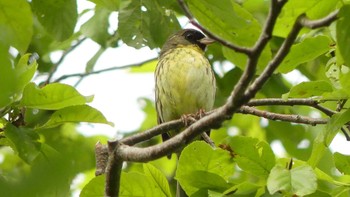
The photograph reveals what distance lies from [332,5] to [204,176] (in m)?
0.83

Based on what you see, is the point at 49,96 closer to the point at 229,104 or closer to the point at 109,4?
the point at 109,4

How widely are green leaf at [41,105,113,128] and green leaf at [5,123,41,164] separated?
0.15 meters

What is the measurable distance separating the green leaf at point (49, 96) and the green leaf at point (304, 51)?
2.78 feet

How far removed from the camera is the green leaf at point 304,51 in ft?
8.45

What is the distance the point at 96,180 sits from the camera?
8.84 ft

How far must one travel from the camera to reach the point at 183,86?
16.7 feet

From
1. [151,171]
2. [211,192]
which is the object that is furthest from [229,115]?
[151,171]

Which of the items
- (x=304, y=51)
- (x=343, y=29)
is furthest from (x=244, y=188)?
(x=343, y=29)

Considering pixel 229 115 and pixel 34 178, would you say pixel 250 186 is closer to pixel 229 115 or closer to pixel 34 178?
pixel 229 115

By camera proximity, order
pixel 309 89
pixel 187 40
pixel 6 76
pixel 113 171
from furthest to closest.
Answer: pixel 187 40, pixel 309 89, pixel 113 171, pixel 6 76

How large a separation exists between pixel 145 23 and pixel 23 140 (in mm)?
1156

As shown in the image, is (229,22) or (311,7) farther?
(311,7)

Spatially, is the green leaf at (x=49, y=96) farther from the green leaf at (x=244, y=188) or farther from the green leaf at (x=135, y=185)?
the green leaf at (x=244, y=188)

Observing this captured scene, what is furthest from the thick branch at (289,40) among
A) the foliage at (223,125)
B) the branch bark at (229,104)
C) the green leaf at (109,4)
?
the green leaf at (109,4)
